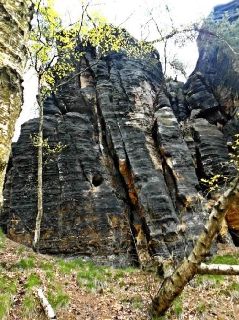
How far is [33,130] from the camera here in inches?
813

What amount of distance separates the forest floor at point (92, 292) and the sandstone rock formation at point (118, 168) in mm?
2277

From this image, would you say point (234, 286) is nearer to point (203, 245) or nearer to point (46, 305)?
point (203, 245)

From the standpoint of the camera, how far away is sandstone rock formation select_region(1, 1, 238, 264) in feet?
54.0

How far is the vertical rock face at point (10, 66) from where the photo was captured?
9.21 feet

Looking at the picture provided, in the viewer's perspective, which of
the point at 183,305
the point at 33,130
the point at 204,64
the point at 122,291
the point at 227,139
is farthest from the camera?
the point at 204,64

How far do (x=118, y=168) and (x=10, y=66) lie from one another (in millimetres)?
16550

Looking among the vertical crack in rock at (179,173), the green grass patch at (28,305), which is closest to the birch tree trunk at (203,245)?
the green grass patch at (28,305)

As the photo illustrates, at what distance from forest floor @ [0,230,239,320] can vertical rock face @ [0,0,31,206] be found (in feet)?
27.0

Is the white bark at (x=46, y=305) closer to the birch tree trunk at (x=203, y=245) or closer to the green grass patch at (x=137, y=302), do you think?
the green grass patch at (x=137, y=302)

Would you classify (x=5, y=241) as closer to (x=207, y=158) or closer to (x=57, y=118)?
(x=57, y=118)

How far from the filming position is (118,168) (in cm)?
1950

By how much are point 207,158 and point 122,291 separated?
36.8 ft

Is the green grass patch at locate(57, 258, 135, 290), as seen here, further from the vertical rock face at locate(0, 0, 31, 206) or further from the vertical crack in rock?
the vertical rock face at locate(0, 0, 31, 206)

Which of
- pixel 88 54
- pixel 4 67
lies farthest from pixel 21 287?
pixel 88 54
